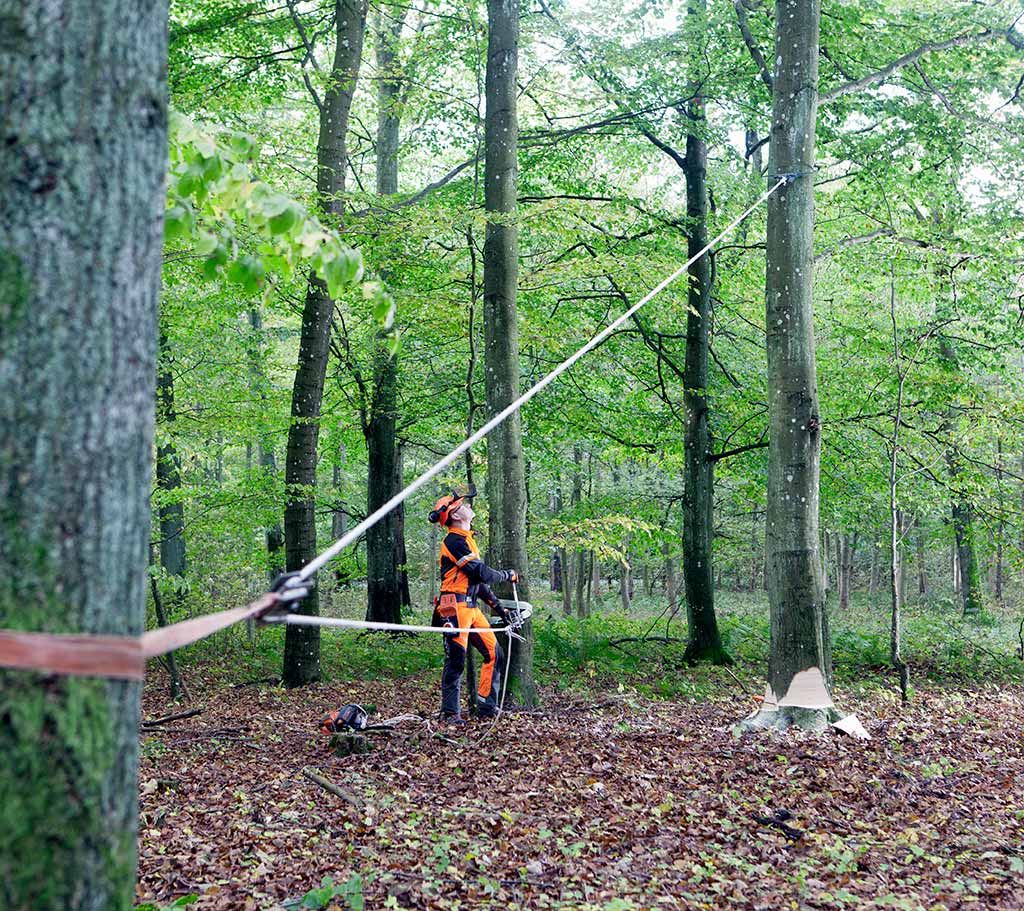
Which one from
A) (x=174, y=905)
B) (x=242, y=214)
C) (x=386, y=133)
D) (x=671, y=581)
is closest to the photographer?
(x=242, y=214)

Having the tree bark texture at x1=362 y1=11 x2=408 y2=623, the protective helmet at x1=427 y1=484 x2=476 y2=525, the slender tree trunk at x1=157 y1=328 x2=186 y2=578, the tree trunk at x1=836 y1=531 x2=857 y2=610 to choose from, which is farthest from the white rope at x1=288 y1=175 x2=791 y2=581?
the tree trunk at x1=836 y1=531 x2=857 y2=610

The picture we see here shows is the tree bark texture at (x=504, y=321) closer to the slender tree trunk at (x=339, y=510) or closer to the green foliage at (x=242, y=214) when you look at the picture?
the green foliage at (x=242, y=214)

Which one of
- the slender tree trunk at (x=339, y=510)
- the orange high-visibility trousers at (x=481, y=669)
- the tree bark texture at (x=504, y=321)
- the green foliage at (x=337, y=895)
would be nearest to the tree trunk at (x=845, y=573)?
the slender tree trunk at (x=339, y=510)

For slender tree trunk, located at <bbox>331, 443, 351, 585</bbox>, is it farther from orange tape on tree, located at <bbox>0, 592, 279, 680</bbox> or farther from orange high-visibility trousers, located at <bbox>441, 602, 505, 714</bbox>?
orange tape on tree, located at <bbox>0, 592, 279, 680</bbox>

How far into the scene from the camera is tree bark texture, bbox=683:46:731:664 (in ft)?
43.3

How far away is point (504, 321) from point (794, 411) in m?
2.91

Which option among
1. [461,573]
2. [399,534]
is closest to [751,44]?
[461,573]

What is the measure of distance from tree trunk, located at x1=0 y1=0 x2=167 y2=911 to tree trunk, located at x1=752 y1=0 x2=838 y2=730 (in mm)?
5932

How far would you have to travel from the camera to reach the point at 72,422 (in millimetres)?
1729

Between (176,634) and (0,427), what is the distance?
0.57m

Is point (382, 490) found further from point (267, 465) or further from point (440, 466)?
point (440, 466)

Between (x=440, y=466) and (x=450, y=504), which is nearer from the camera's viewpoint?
(x=440, y=466)

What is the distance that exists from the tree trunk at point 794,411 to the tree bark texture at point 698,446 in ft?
18.7

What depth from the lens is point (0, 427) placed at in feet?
5.51
